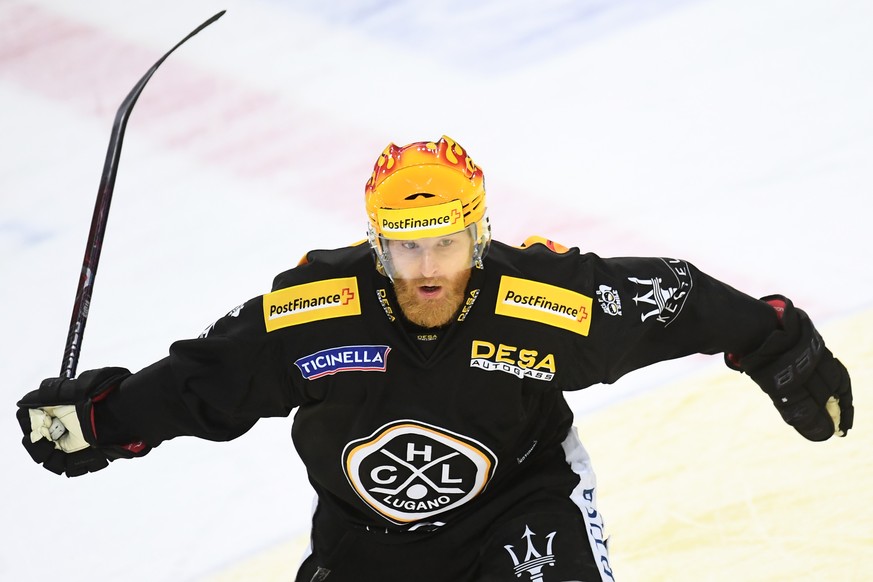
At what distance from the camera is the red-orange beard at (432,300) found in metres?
2.95

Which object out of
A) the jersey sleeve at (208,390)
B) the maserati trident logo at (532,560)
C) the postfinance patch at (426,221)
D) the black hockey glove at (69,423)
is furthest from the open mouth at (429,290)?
the black hockey glove at (69,423)

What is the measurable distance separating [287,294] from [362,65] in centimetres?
335

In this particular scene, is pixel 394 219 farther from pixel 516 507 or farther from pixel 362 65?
pixel 362 65

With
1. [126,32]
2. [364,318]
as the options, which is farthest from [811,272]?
→ [126,32]

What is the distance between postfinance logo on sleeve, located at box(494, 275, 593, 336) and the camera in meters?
3.01

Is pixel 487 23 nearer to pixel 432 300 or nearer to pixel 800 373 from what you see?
pixel 800 373

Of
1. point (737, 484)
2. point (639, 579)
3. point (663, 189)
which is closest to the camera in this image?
point (639, 579)

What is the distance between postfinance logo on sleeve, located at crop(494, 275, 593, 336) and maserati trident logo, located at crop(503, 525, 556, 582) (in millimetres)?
488

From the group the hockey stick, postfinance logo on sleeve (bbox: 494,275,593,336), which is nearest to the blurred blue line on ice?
the hockey stick

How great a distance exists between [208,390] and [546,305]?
0.78 metres

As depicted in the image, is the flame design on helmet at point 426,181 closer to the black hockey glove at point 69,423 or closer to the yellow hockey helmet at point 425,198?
the yellow hockey helmet at point 425,198

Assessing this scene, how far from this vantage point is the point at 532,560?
9.84ft

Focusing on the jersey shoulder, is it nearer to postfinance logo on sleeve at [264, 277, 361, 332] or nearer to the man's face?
postfinance logo on sleeve at [264, 277, 361, 332]

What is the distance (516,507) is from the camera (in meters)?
3.18
